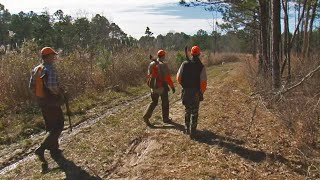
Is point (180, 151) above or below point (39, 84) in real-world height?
below

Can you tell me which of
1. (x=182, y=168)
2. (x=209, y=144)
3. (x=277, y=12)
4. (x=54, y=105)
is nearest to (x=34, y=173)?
(x=54, y=105)

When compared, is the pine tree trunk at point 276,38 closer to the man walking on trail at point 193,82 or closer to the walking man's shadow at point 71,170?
the man walking on trail at point 193,82

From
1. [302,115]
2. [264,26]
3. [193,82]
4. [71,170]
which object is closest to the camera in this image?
[71,170]

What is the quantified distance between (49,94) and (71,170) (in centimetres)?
142

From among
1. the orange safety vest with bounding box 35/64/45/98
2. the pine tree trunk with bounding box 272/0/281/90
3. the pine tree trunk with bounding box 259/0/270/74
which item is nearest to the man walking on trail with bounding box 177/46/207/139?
the orange safety vest with bounding box 35/64/45/98

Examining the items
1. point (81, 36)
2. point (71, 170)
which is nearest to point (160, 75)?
point (71, 170)

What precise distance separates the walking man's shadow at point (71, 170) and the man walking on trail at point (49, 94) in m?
0.25

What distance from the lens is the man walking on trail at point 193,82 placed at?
859 cm

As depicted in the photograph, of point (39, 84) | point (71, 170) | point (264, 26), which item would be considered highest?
point (264, 26)

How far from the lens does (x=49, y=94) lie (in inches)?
290

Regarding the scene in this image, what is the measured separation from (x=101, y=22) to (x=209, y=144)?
2593 centimetres

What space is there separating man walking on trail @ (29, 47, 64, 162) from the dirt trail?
41cm

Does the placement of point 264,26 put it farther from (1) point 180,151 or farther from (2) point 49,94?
(2) point 49,94

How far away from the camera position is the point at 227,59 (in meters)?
46.5
